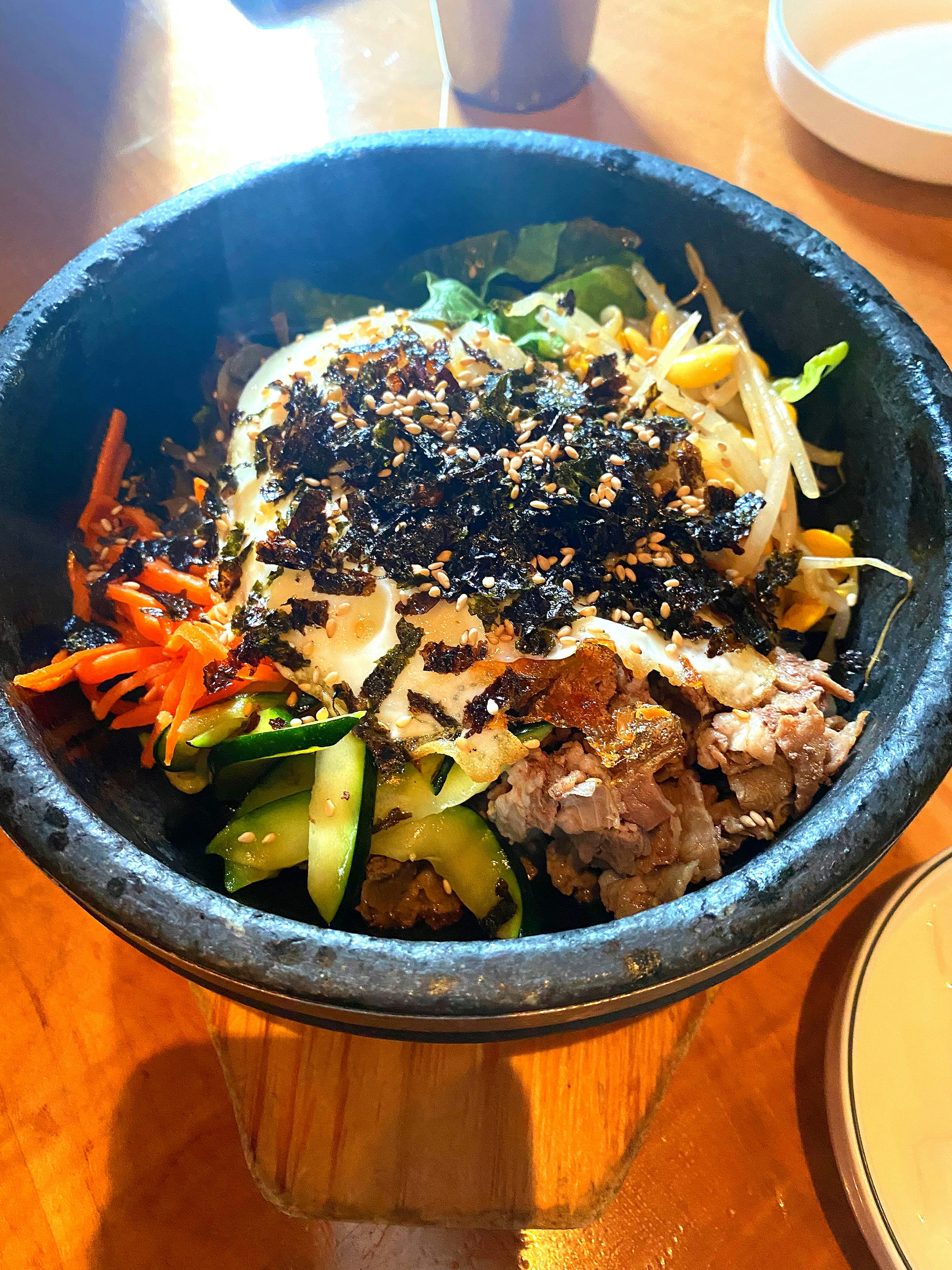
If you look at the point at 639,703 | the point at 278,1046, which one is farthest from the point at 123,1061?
the point at 639,703

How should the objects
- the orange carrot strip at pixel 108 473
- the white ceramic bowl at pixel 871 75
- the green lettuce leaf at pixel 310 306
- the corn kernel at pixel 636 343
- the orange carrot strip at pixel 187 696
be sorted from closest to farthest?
the orange carrot strip at pixel 187 696 < the orange carrot strip at pixel 108 473 < the corn kernel at pixel 636 343 < the green lettuce leaf at pixel 310 306 < the white ceramic bowl at pixel 871 75

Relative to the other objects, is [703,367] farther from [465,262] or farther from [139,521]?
[139,521]

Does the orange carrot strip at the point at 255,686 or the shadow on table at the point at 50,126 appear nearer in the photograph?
the orange carrot strip at the point at 255,686

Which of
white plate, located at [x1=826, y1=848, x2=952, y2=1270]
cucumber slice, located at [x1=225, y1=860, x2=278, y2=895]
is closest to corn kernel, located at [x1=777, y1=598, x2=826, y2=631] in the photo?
white plate, located at [x1=826, y1=848, x2=952, y2=1270]

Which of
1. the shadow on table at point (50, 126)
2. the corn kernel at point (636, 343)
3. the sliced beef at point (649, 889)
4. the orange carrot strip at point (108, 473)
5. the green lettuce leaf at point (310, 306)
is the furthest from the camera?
the shadow on table at point (50, 126)

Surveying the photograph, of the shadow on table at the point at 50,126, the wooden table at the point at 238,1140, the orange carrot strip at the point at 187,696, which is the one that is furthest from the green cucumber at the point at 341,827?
the shadow on table at the point at 50,126

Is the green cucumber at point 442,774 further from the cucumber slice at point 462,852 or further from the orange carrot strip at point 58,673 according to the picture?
the orange carrot strip at point 58,673
